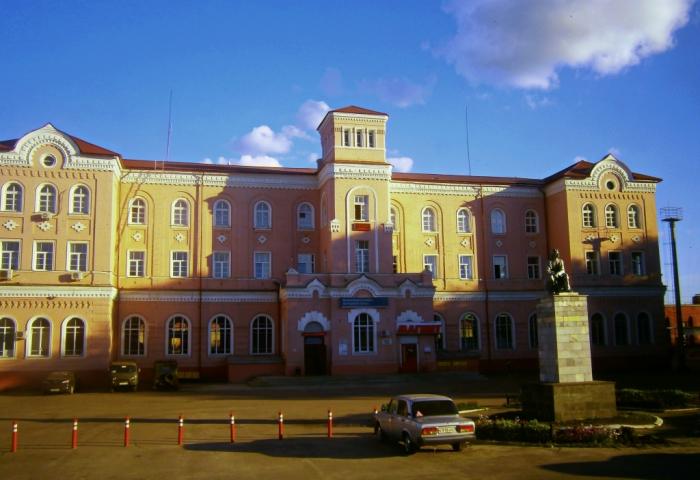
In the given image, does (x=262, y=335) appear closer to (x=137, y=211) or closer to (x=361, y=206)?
(x=361, y=206)

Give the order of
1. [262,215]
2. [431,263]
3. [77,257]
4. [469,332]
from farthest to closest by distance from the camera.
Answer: [431,263]
[469,332]
[262,215]
[77,257]

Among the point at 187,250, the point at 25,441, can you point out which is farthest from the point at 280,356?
the point at 25,441

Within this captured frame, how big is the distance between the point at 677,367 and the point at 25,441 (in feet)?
136

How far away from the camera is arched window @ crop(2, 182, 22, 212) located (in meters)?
39.1

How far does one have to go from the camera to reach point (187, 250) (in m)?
43.4

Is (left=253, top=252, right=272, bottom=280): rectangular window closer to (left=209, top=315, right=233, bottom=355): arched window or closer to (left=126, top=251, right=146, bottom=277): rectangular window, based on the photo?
(left=209, top=315, right=233, bottom=355): arched window

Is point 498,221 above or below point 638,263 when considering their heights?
above

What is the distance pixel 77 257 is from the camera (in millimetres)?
39562

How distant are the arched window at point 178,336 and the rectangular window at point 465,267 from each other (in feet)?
63.4

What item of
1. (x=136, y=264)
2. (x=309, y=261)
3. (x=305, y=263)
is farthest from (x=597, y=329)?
(x=136, y=264)

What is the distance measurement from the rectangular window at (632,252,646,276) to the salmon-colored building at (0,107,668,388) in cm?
12

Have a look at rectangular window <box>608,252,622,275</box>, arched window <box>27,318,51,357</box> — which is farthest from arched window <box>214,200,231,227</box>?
rectangular window <box>608,252,622,275</box>

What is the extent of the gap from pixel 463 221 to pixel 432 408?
32.9m

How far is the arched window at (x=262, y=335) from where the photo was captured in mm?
43406
